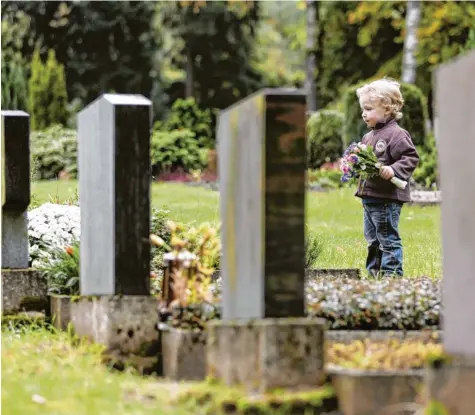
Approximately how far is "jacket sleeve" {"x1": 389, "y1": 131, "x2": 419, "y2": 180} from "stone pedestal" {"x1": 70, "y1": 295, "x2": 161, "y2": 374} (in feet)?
10.6

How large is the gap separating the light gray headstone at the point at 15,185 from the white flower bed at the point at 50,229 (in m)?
0.34

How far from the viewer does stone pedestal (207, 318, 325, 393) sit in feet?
16.9

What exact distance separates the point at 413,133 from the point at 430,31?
829cm

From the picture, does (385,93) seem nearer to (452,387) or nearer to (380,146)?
(380,146)

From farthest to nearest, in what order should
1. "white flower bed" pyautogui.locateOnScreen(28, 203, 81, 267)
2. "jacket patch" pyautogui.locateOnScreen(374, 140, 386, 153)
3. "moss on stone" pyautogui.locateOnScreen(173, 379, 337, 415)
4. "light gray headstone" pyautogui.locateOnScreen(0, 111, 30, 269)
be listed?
"jacket patch" pyautogui.locateOnScreen(374, 140, 386, 153) < "white flower bed" pyautogui.locateOnScreen(28, 203, 81, 267) < "light gray headstone" pyautogui.locateOnScreen(0, 111, 30, 269) < "moss on stone" pyautogui.locateOnScreen(173, 379, 337, 415)

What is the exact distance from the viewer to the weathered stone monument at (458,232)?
4688 mm

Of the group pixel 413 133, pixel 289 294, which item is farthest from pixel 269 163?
pixel 413 133

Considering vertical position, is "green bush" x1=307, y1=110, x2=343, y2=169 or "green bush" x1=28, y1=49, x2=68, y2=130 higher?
"green bush" x1=28, y1=49, x2=68, y2=130

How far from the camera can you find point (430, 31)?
29.4 m

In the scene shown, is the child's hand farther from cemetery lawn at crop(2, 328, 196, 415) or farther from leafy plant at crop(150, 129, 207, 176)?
leafy plant at crop(150, 129, 207, 176)

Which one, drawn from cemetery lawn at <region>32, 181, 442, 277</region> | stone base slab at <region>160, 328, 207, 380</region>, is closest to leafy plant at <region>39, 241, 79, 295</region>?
stone base slab at <region>160, 328, 207, 380</region>

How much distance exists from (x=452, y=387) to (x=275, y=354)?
2.71 feet

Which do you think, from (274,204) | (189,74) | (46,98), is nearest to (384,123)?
(274,204)

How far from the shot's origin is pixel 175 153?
2627 cm
